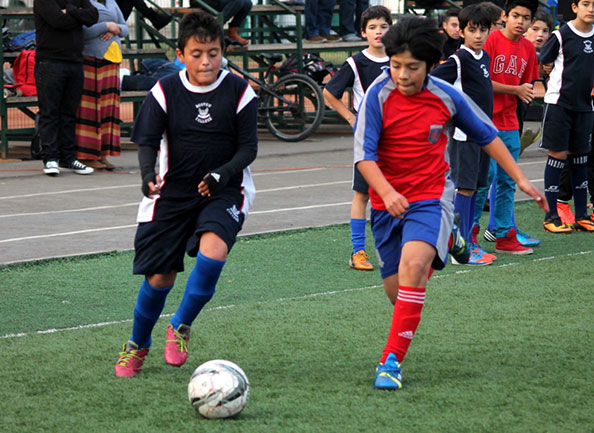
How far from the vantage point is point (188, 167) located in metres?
4.98

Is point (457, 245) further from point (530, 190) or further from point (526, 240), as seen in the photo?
point (526, 240)

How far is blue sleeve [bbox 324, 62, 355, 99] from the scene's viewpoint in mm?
7758

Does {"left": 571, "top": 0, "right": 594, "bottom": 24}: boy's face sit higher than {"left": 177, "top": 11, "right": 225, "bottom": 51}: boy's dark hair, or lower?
lower

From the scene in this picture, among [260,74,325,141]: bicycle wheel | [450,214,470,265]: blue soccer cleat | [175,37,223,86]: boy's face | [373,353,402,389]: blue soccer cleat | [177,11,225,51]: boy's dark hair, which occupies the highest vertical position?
[177,11,225,51]: boy's dark hair

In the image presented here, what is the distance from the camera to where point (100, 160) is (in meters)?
13.0

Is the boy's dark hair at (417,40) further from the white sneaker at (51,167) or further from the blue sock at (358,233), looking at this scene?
the white sneaker at (51,167)

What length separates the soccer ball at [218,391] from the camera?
167 inches

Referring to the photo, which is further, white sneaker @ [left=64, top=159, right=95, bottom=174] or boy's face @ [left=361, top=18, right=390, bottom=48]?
white sneaker @ [left=64, top=159, right=95, bottom=174]

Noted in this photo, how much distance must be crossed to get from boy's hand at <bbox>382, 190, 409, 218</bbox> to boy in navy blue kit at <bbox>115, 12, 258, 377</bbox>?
718 mm

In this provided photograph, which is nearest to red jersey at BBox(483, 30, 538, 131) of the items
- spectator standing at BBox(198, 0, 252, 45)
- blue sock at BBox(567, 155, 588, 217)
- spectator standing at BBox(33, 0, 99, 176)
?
blue sock at BBox(567, 155, 588, 217)

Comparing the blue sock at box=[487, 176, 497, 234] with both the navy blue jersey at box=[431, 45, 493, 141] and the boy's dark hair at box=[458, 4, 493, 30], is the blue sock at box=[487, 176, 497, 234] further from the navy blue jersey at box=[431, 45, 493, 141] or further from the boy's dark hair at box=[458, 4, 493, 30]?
the boy's dark hair at box=[458, 4, 493, 30]

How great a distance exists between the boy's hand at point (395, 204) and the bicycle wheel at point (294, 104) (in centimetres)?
1082

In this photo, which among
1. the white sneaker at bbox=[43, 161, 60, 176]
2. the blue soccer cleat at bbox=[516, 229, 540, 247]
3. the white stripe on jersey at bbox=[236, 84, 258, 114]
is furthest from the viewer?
the white sneaker at bbox=[43, 161, 60, 176]

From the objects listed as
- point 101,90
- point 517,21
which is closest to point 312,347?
point 517,21
